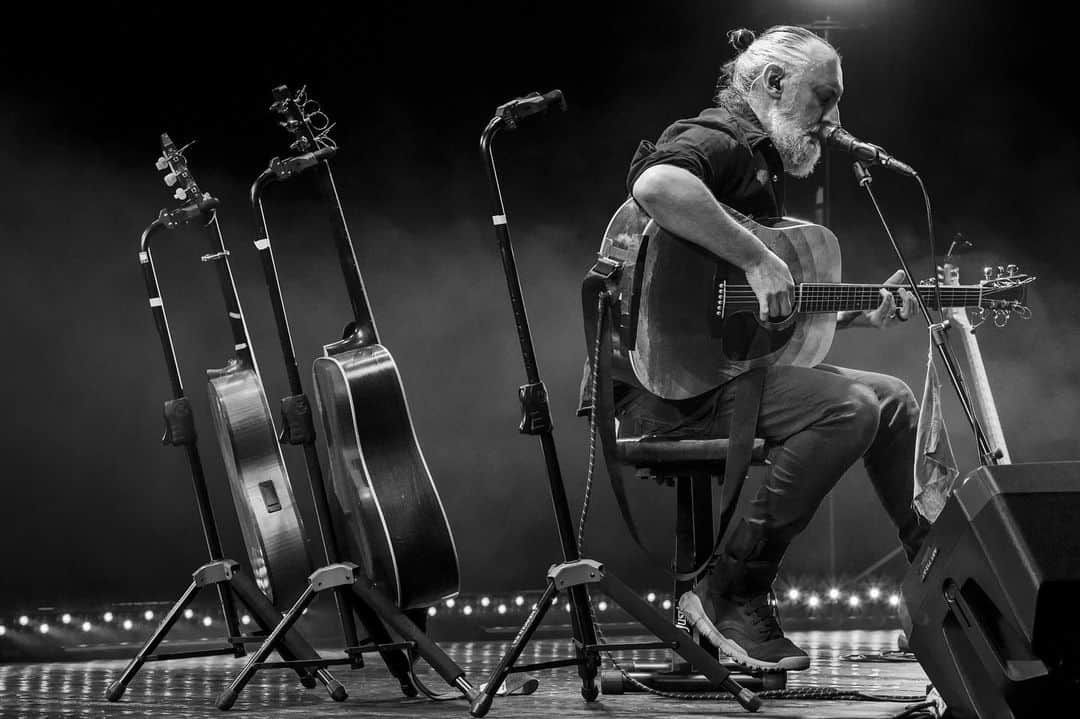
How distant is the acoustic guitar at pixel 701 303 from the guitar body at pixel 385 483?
483mm

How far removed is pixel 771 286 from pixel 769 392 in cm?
20

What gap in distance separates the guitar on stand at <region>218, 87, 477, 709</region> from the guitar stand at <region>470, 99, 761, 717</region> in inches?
9.8

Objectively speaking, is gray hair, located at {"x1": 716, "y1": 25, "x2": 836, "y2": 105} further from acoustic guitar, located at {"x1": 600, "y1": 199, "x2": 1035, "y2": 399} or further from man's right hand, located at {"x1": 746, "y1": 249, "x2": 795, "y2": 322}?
man's right hand, located at {"x1": 746, "y1": 249, "x2": 795, "y2": 322}

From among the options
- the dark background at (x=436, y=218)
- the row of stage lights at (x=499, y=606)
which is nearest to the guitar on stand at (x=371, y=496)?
the row of stage lights at (x=499, y=606)

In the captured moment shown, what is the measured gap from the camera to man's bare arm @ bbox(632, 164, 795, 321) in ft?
6.88

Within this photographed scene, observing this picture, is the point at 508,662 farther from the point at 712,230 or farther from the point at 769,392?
the point at 712,230

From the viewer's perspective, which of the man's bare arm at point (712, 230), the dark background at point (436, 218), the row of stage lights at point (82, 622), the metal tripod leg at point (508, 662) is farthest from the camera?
the dark background at point (436, 218)

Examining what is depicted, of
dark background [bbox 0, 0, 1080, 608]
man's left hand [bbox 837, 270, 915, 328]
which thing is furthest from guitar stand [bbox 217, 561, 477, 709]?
dark background [bbox 0, 0, 1080, 608]

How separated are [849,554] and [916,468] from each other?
3.74 metres

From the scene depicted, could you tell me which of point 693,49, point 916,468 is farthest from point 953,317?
point 693,49

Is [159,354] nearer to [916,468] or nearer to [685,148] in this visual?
[685,148]

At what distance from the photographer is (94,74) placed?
4762mm

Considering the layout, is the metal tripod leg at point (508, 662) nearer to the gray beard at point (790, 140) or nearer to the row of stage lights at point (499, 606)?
the gray beard at point (790, 140)

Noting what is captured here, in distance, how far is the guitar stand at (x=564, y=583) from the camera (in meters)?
1.99
